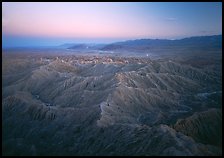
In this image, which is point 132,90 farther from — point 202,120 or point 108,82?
point 202,120

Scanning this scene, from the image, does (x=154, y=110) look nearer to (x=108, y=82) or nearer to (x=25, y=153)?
(x=108, y=82)

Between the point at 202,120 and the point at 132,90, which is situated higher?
the point at 132,90

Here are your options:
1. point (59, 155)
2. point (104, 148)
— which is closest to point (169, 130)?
point (104, 148)

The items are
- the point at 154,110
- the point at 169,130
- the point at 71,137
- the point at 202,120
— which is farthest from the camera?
the point at 154,110

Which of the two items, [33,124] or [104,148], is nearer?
[104,148]

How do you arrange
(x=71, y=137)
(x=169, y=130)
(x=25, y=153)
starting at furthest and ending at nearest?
(x=71, y=137) → (x=25, y=153) → (x=169, y=130)

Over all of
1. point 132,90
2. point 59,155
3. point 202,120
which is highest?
point 132,90

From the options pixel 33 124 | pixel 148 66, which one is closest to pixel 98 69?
pixel 148 66
